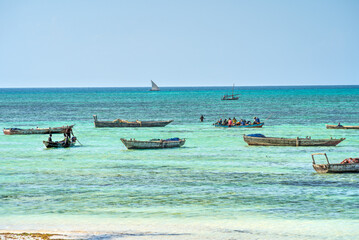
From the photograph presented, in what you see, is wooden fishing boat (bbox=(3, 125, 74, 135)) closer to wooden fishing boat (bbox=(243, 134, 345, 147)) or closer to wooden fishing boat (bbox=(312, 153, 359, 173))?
wooden fishing boat (bbox=(243, 134, 345, 147))

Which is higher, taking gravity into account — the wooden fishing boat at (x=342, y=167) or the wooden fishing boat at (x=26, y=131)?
the wooden fishing boat at (x=342, y=167)

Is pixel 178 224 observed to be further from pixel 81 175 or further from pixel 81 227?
pixel 81 175

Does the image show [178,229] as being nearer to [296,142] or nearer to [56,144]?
[296,142]

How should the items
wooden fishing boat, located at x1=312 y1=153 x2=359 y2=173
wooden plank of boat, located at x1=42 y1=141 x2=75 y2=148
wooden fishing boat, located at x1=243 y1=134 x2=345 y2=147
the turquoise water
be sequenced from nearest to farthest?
the turquoise water → wooden fishing boat, located at x1=312 y1=153 x2=359 y2=173 → wooden fishing boat, located at x1=243 y1=134 x2=345 y2=147 → wooden plank of boat, located at x1=42 y1=141 x2=75 y2=148

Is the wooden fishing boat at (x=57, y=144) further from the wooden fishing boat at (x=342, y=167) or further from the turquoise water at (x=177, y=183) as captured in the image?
the wooden fishing boat at (x=342, y=167)

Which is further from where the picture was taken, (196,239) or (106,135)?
(106,135)

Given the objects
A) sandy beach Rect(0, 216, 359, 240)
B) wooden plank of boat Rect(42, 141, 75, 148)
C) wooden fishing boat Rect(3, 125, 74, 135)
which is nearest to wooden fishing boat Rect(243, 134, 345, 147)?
wooden plank of boat Rect(42, 141, 75, 148)

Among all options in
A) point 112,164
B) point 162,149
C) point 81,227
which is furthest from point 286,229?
point 162,149

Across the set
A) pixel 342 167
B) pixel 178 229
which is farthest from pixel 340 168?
pixel 178 229

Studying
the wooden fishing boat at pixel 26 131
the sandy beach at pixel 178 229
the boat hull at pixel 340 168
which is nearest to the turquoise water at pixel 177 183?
the boat hull at pixel 340 168

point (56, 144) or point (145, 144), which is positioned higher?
point (145, 144)

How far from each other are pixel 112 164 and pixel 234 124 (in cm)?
3581

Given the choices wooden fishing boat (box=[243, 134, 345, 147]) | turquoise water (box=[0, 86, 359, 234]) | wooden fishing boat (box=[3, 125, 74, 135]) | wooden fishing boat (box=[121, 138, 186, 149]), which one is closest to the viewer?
turquoise water (box=[0, 86, 359, 234])

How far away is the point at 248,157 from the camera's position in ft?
151
